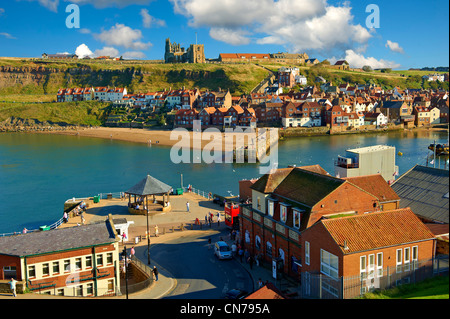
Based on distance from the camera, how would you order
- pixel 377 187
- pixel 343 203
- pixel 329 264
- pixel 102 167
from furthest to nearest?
pixel 102 167 → pixel 377 187 → pixel 343 203 → pixel 329 264

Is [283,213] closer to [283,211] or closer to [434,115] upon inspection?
[283,211]

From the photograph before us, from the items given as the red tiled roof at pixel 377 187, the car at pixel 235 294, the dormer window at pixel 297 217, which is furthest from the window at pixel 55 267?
the red tiled roof at pixel 377 187

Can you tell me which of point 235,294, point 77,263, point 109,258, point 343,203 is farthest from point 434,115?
point 77,263

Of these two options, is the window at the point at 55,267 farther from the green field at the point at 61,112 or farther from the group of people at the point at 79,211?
the green field at the point at 61,112

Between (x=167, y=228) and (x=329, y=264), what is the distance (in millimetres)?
12381

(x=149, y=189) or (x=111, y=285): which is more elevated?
(x=149, y=189)

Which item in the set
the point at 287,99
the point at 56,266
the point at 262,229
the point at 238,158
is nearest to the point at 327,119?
the point at 287,99

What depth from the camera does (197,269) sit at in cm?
1705

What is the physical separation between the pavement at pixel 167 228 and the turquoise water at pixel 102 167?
557 cm

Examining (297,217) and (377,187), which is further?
(377,187)

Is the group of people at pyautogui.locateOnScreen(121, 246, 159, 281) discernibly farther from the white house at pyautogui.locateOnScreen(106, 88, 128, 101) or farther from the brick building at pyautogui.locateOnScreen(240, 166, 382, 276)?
the white house at pyautogui.locateOnScreen(106, 88, 128, 101)

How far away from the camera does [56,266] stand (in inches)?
582

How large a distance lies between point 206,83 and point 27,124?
1859 inches
